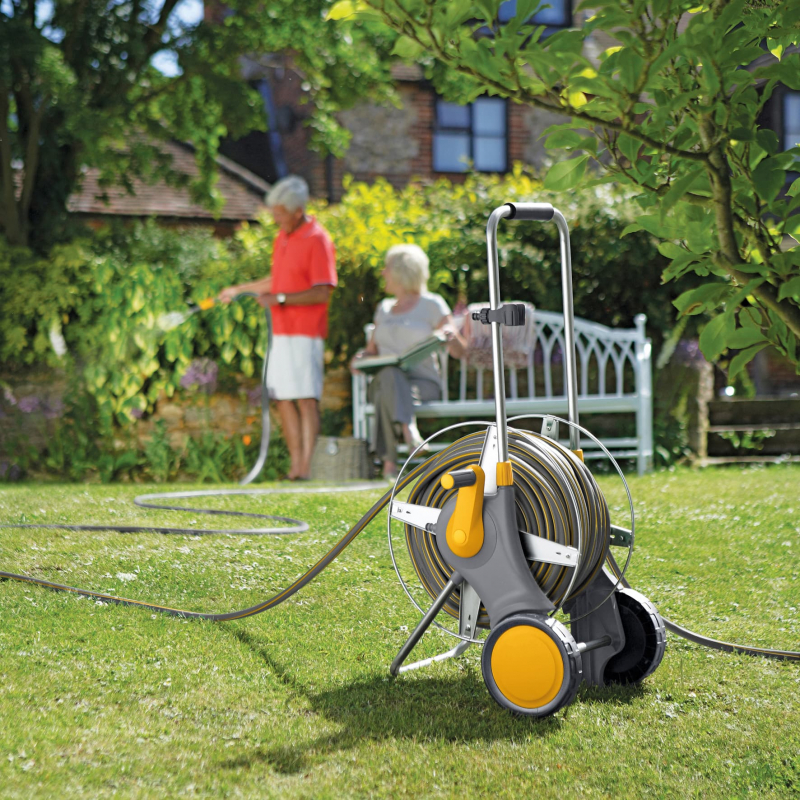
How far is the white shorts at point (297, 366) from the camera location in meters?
7.64

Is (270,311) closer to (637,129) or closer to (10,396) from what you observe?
(10,396)

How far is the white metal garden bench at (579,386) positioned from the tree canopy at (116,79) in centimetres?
329

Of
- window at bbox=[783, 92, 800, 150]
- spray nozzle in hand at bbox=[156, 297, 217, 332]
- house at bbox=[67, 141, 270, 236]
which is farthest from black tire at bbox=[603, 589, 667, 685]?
window at bbox=[783, 92, 800, 150]

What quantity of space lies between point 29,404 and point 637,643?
648 centimetres

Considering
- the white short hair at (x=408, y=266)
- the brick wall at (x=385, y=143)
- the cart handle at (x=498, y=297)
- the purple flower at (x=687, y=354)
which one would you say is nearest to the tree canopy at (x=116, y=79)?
the white short hair at (x=408, y=266)

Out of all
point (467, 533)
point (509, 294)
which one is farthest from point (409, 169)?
point (467, 533)

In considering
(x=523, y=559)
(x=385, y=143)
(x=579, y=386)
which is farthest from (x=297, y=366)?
(x=385, y=143)

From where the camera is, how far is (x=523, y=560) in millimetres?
2713

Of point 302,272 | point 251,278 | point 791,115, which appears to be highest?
point 791,115

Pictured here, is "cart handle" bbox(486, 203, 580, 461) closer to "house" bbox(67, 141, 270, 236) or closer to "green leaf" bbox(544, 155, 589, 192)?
"green leaf" bbox(544, 155, 589, 192)

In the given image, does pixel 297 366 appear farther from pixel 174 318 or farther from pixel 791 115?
pixel 791 115

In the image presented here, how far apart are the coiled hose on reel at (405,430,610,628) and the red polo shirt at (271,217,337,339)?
4601 mm

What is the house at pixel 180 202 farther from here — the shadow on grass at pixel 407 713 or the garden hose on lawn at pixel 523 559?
the shadow on grass at pixel 407 713

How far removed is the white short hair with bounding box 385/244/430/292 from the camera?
24.1 feet
